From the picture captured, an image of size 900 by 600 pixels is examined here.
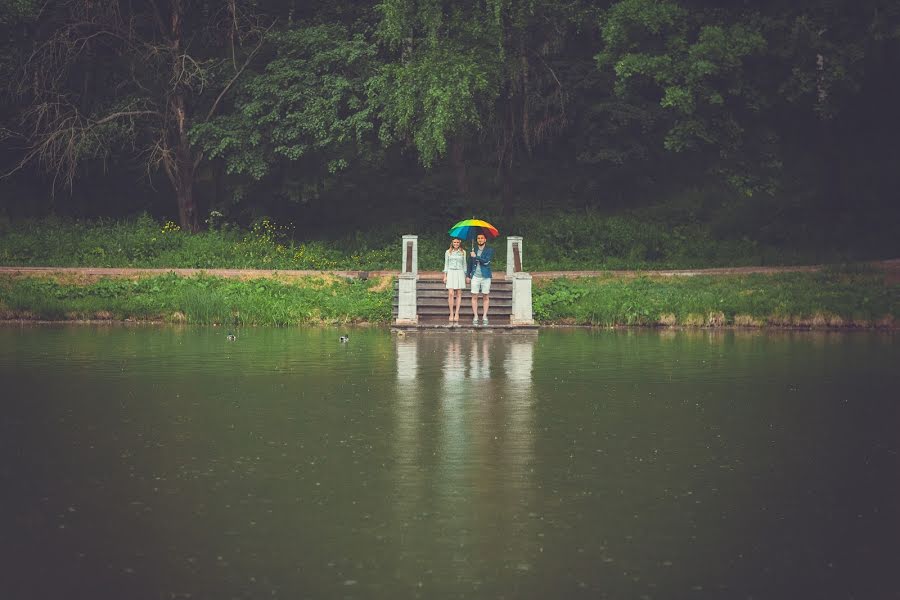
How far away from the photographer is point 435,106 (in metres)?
39.8

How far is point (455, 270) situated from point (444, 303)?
1.87 meters

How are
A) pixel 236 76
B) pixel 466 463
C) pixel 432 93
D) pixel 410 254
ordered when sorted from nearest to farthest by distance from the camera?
pixel 466 463
pixel 410 254
pixel 432 93
pixel 236 76

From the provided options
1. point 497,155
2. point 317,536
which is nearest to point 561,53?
point 497,155

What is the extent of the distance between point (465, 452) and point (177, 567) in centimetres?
509

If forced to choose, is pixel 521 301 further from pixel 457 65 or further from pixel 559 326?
pixel 457 65

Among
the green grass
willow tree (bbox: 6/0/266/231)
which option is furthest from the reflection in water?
willow tree (bbox: 6/0/266/231)

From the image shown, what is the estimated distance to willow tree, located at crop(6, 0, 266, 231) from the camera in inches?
1704

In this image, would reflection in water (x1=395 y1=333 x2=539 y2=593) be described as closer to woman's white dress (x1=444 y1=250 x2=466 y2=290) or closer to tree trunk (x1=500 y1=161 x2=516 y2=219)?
woman's white dress (x1=444 y1=250 x2=466 y2=290)

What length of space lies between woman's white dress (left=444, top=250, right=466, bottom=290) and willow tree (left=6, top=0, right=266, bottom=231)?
46.8 ft

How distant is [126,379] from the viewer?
2119 cm

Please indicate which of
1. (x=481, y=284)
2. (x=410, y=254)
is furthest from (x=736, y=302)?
(x=410, y=254)

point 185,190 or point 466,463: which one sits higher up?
point 185,190

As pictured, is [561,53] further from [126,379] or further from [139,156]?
[126,379]

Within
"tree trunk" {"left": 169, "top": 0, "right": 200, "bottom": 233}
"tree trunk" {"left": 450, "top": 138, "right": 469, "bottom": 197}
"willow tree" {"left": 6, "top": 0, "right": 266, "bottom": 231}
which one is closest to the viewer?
"willow tree" {"left": 6, "top": 0, "right": 266, "bottom": 231}
